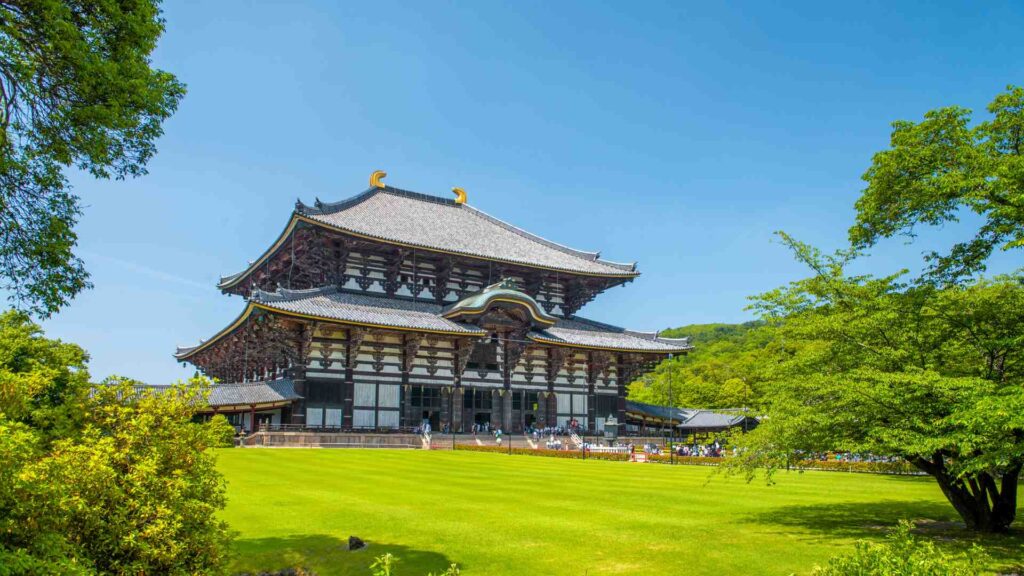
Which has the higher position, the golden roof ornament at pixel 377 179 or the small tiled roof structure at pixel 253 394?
the golden roof ornament at pixel 377 179

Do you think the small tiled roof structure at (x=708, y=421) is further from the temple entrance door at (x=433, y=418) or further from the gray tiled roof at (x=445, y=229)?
the temple entrance door at (x=433, y=418)

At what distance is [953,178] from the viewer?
12.6m

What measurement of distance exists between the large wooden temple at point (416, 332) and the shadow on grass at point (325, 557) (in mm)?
27979

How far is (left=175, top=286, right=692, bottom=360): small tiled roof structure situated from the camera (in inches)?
1586

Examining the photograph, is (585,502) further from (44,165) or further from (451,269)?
(451,269)

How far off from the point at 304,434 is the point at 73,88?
31.2 meters

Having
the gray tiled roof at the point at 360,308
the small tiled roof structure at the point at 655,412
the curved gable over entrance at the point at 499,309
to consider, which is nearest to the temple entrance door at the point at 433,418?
the gray tiled roof at the point at 360,308

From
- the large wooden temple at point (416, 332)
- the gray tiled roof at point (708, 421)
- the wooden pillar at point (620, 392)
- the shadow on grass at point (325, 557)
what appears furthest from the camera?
the gray tiled roof at point (708, 421)

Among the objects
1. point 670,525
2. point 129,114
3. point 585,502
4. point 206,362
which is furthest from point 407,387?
point 129,114

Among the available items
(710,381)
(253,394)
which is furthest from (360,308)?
(710,381)

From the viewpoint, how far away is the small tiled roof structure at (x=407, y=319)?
132ft

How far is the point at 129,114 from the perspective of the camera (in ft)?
→ 35.3

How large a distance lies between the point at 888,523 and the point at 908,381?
14.4ft

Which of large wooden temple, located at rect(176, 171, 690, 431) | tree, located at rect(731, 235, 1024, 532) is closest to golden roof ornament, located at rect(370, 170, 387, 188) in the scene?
large wooden temple, located at rect(176, 171, 690, 431)
